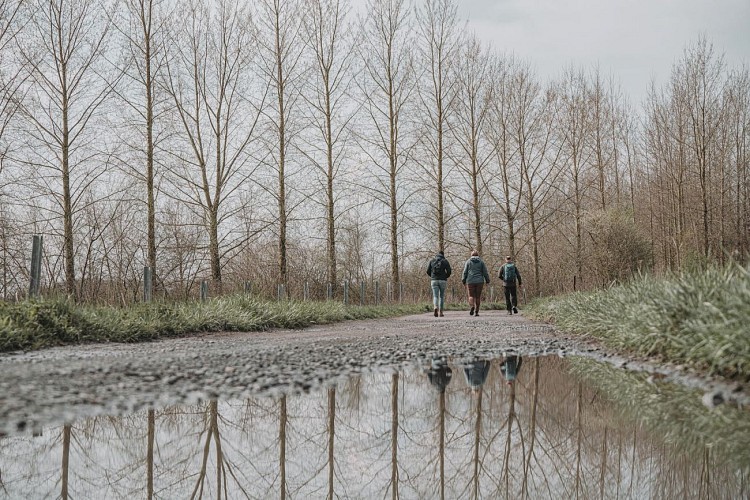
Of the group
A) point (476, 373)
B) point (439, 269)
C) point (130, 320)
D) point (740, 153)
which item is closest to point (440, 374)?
point (476, 373)

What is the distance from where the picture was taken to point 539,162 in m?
28.8

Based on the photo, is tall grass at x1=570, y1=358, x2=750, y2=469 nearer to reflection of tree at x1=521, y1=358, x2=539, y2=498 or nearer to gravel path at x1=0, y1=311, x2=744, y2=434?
reflection of tree at x1=521, y1=358, x2=539, y2=498

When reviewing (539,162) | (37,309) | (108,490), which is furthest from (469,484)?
(539,162)

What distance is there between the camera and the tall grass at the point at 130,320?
795cm

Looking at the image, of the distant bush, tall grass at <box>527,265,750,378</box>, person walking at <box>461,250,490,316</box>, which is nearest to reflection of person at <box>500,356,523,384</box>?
tall grass at <box>527,265,750,378</box>

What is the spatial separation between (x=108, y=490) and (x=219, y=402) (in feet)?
5.30

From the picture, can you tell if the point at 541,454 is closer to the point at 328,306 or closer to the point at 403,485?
the point at 403,485

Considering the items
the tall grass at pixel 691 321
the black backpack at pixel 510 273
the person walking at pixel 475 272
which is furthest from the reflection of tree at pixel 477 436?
the black backpack at pixel 510 273

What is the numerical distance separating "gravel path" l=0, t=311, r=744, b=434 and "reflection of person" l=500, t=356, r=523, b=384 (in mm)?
363

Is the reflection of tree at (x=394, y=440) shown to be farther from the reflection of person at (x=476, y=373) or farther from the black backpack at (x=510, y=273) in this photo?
the black backpack at (x=510, y=273)

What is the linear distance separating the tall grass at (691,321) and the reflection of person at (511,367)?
130 cm

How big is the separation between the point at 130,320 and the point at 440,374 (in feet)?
21.3

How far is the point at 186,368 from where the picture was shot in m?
5.48

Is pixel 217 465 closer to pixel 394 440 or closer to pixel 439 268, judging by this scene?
pixel 394 440
